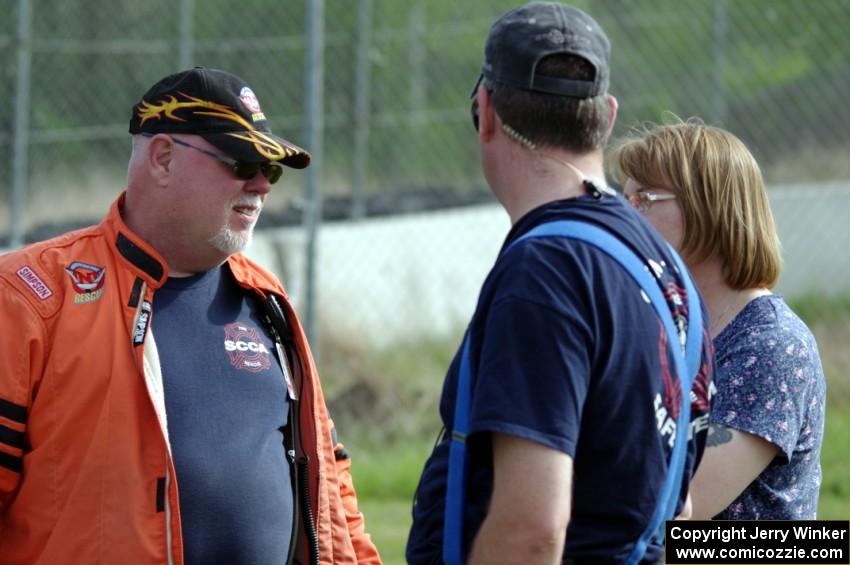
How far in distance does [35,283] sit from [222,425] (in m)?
0.59

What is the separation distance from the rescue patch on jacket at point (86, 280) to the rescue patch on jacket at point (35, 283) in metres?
0.07

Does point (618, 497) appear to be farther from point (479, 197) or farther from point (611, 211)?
point (479, 197)

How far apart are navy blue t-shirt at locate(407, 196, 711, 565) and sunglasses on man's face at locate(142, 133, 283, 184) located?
113 centimetres

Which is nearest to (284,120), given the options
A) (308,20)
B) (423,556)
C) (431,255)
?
(431,255)

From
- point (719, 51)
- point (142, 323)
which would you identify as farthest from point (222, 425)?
point (719, 51)

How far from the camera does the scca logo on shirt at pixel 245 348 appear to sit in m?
3.40

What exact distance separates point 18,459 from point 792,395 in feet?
6.14

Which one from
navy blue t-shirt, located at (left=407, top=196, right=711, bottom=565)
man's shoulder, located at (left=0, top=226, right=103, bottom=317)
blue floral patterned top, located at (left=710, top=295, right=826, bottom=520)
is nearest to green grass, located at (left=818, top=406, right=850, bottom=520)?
blue floral patterned top, located at (left=710, top=295, right=826, bottom=520)

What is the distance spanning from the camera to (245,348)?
3.43 metres

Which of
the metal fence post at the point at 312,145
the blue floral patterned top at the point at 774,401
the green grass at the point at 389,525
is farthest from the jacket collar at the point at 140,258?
the green grass at the point at 389,525

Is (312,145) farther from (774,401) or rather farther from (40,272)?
(774,401)

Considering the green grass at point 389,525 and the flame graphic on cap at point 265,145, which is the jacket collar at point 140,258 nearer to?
the flame graphic on cap at point 265,145

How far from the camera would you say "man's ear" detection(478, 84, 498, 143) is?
2.53 meters

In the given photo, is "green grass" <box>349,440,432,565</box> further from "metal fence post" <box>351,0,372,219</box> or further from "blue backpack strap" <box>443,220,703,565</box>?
"blue backpack strap" <box>443,220,703,565</box>
